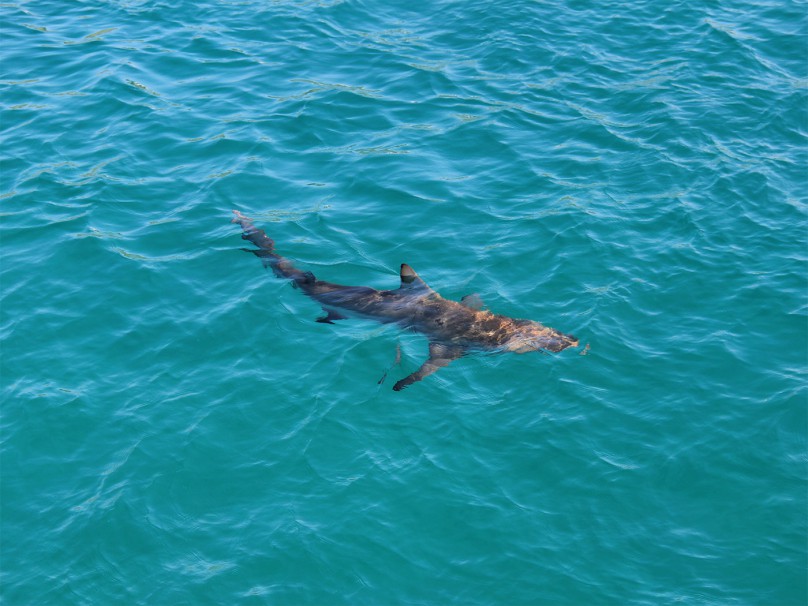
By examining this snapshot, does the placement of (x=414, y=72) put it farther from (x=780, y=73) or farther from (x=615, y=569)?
(x=615, y=569)

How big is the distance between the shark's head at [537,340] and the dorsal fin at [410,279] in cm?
175

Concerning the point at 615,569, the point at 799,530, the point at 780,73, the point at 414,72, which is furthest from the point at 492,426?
the point at 780,73

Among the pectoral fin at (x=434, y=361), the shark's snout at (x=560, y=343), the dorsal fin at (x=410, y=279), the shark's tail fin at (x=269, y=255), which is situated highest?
the dorsal fin at (x=410, y=279)

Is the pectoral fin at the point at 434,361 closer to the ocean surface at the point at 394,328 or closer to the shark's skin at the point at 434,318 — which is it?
the shark's skin at the point at 434,318

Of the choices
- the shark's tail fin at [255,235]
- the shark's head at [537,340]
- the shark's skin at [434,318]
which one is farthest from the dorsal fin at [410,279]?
the shark's tail fin at [255,235]

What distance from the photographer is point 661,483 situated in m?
10.8

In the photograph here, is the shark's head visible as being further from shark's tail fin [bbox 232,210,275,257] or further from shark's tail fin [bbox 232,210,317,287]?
shark's tail fin [bbox 232,210,275,257]

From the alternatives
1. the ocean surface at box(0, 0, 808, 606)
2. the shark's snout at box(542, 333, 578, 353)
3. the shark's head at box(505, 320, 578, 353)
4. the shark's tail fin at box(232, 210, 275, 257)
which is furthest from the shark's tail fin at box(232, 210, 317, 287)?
the shark's snout at box(542, 333, 578, 353)

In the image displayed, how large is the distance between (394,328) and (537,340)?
2314 mm

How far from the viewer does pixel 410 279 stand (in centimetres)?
1318

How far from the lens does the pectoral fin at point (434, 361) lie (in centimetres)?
1183

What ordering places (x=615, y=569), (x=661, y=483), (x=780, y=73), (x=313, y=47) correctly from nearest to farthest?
(x=615, y=569) < (x=661, y=483) < (x=780, y=73) < (x=313, y=47)

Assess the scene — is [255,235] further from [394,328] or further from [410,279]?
[394,328]

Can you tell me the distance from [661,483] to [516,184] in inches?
289
